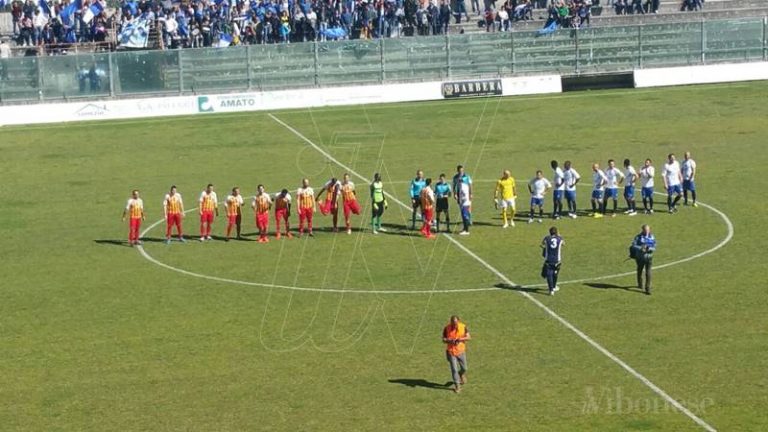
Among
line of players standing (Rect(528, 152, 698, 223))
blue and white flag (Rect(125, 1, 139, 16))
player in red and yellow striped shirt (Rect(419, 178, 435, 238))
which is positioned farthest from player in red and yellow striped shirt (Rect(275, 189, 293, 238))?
blue and white flag (Rect(125, 1, 139, 16))

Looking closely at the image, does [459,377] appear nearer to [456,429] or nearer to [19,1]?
[456,429]

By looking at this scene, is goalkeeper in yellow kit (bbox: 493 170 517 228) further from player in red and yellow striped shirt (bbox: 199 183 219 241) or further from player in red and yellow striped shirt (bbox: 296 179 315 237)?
player in red and yellow striped shirt (bbox: 199 183 219 241)

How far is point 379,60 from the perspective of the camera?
70.6 m

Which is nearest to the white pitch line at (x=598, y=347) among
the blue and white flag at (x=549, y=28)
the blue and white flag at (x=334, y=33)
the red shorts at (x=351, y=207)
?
the red shorts at (x=351, y=207)

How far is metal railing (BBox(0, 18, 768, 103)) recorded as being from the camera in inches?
2643

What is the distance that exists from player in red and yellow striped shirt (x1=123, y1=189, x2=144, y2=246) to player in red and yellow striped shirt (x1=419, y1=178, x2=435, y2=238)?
8.85 meters

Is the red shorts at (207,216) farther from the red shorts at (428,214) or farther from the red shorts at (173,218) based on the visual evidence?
the red shorts at (428,214)

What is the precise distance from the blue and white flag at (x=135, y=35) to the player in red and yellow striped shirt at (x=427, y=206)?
34.3m

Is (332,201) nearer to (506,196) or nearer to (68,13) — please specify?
(506,196)

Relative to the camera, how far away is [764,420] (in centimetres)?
2589

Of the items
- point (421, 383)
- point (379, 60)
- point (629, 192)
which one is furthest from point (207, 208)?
point (379, 60)

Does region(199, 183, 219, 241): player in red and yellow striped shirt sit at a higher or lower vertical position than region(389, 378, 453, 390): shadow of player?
higher

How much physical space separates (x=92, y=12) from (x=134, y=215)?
111 ft

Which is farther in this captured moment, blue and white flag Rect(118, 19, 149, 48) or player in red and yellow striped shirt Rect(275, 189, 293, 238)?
blue and white flag Rect(118, 19, 149, 48)
